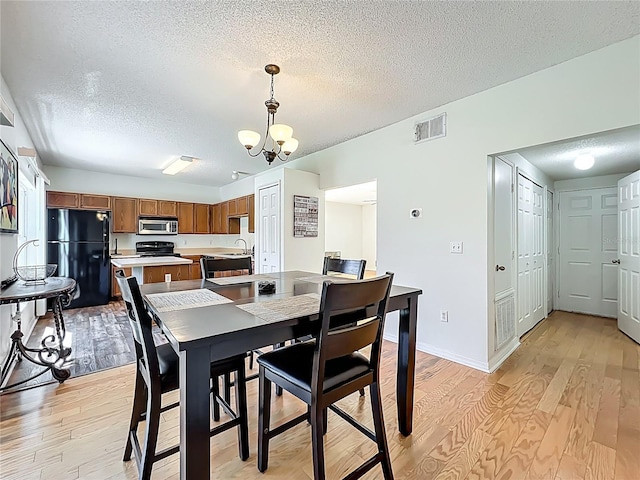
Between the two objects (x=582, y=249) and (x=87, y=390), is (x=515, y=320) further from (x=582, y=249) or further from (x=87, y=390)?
(x=87, y=390)

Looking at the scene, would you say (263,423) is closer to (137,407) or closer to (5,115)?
(137,407)

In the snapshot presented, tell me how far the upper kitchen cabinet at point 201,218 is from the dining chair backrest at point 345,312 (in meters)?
6.04

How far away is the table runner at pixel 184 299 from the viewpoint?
1.42 meters

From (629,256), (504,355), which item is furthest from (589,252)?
(504,355)

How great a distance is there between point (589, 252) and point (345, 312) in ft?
17.0

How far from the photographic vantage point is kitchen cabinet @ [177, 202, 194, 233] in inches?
252

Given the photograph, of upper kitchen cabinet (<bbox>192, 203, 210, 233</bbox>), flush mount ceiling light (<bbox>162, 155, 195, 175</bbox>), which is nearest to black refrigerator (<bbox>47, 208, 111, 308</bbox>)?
flush mount ceiling light (<bbox>162, 155, 195, 175</bbox>)

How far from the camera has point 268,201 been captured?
4.35 meters

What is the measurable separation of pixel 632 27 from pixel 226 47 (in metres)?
2.53

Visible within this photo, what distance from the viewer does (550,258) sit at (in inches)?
188

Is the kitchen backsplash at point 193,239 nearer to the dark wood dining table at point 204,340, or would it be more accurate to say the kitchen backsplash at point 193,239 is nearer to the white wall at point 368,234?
the white wall at point 368,234

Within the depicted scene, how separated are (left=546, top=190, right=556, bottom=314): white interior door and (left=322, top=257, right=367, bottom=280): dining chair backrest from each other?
384 centimetres

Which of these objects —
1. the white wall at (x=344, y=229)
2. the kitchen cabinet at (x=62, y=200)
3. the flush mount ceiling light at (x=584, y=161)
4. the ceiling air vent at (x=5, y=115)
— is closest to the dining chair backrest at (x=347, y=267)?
the ceiling air vent at (x=5, y=115)

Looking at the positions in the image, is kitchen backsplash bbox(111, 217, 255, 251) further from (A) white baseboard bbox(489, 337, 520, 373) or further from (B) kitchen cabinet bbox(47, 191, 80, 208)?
(A) white baseboard bbox(489, 337, 520, 373)
